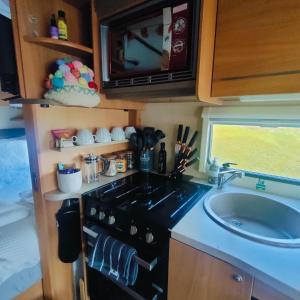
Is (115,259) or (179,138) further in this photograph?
(179,138)

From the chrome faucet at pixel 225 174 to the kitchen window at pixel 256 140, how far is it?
0.27 feet

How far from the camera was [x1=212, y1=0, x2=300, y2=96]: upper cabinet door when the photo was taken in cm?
68

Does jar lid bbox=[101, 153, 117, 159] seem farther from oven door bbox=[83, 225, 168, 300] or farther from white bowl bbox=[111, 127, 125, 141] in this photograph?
oven door bbox=[83, 225, 168, 300]

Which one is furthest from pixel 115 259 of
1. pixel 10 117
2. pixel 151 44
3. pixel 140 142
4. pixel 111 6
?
pixel 10 117

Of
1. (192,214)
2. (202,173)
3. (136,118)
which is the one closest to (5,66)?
(136,118)

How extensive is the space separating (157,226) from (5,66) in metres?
1.07

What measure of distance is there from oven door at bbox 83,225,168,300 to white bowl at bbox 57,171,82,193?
244 millimetres

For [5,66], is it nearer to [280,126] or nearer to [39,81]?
[39,81]

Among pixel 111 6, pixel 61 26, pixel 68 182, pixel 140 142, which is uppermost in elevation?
pixel 111 6

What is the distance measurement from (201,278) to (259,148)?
84 cm

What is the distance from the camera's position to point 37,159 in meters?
1.02

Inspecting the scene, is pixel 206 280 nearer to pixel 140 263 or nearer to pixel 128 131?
pixel 140 263

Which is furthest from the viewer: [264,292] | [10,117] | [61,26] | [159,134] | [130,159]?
[10,117]

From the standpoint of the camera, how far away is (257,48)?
2.41 ft
